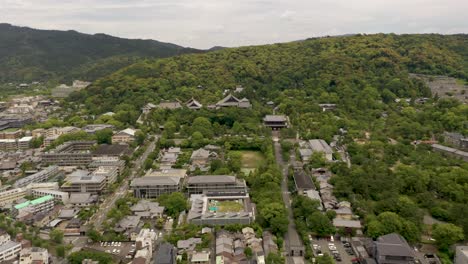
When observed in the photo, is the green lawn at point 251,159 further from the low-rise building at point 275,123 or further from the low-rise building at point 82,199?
the low-rise building at point 82,199

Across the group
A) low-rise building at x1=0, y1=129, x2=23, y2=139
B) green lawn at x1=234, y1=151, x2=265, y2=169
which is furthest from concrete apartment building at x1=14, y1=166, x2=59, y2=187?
green lawn at x1=234, y1=151, x2=265, y2=169

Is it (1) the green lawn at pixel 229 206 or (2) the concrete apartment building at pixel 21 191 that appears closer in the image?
(1) the green lawn at pixel 229 206

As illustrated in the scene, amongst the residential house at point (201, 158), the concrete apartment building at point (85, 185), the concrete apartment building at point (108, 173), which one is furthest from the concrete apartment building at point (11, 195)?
the residential house at point (201, 158)

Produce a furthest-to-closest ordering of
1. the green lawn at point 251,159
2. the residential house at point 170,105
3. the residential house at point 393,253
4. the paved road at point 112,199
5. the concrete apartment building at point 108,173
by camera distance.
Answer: the residential house at point 170,105, the green lawn at point 251,159, the concrete apartment building at point 108,173, the paved road at point 112,199, the residential house at point 393,253

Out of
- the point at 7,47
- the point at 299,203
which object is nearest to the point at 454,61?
the point at 299,203

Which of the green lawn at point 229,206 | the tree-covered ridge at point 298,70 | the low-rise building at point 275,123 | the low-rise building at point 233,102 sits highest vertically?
the tree-covered ridge at point 298,70

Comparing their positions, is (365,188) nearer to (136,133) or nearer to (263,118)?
(263,118)
